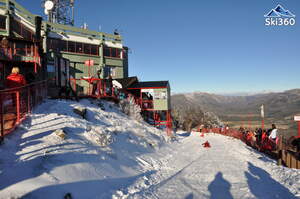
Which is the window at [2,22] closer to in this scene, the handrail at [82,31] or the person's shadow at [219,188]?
the handrail at [82,31]

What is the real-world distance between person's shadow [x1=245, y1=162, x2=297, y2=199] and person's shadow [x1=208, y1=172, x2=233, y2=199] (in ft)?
2.54

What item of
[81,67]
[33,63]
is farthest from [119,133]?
[81,67]

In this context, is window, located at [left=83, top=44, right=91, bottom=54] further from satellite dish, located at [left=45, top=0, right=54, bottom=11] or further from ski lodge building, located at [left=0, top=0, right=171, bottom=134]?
satellite dish, located at [left=45, top=0, right=54, bottom=11]

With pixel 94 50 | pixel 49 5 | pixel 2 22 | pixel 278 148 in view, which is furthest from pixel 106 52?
pixel 278 148

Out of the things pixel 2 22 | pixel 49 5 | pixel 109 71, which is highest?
pixel 49 5

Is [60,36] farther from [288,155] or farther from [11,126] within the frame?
[288,155]

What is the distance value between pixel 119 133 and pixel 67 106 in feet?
10.7

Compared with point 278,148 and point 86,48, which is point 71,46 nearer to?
point 86,48

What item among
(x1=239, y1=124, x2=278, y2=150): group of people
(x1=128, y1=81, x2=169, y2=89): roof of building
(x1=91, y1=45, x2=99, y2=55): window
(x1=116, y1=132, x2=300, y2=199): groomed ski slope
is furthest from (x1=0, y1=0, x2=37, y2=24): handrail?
(x1=239, y1=124, x2=278, y2=150): group of people

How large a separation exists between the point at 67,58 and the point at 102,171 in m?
21.8

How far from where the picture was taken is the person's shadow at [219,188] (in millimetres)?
5515

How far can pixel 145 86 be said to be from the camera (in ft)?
71.8

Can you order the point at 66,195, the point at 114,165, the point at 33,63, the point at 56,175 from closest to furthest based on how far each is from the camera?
the point at 66,195
the point at 56,175
the point at 114,165
the point at 33,63

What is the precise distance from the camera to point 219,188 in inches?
241
